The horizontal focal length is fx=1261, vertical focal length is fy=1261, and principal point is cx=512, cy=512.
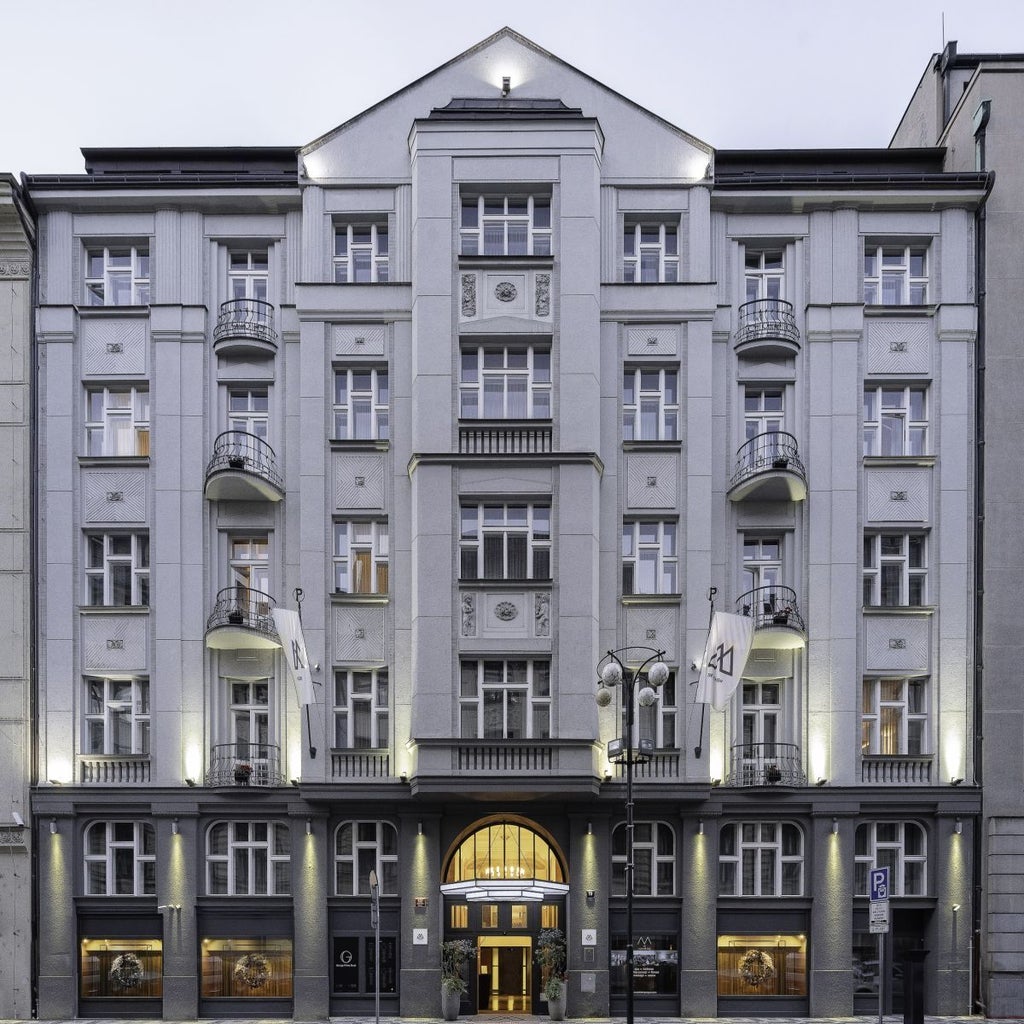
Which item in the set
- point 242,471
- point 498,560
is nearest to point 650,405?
point 498,560

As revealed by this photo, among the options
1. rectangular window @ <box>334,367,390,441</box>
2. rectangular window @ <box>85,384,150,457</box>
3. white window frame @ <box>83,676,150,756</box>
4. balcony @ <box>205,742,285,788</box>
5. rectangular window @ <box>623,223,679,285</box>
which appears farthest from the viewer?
rectangular window @ <box>623,223,679,285</box>

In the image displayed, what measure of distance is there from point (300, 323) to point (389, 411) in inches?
122

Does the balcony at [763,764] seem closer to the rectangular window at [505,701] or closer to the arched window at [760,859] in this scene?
the arched window at [760,859]

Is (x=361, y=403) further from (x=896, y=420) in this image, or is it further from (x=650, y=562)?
(x=896, y=420)

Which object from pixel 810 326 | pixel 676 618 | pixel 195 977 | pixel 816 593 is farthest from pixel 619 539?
pixel 195 977

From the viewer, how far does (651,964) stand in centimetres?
2969

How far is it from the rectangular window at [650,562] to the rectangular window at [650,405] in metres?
2.22

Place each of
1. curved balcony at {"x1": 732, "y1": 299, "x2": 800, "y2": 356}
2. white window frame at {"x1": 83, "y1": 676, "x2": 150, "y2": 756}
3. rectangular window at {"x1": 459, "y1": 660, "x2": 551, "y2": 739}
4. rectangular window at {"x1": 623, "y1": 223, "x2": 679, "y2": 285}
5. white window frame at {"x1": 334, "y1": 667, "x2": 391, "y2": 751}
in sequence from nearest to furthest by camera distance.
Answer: rectangular window at {"x1": 459, "y1": 660, "x2": 551, "y2": 739} < white window frame at {"x1": 334, "y1": 667, "x2": 391, "y2": 751} < white window frame at {"x1": 83, "y1": 676, "x2": 150, "y2": 756} < curved balcony at {"x1": 732, "y1": 299, "x2": 800, "y2": 356} < rectangular window at {"x1": 623, "y1": 223, "x2": 679, "y2": 285}

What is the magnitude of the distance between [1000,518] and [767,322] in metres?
7.35

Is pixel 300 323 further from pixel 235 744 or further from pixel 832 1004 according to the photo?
pixel 832 1004

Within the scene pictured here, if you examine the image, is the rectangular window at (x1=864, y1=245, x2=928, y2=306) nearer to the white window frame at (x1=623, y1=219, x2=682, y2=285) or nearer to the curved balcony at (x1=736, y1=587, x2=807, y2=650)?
the white window frame at (x1=623, y1=219, x2=682, y2=285)

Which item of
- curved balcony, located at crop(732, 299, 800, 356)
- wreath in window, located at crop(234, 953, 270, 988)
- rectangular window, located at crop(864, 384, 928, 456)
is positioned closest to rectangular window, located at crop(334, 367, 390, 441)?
curved balcony, located at crop(732, 299, 800, 356)

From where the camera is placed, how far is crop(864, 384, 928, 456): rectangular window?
31.2 m

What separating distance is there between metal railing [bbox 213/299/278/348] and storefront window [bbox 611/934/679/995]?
16.8 metres
